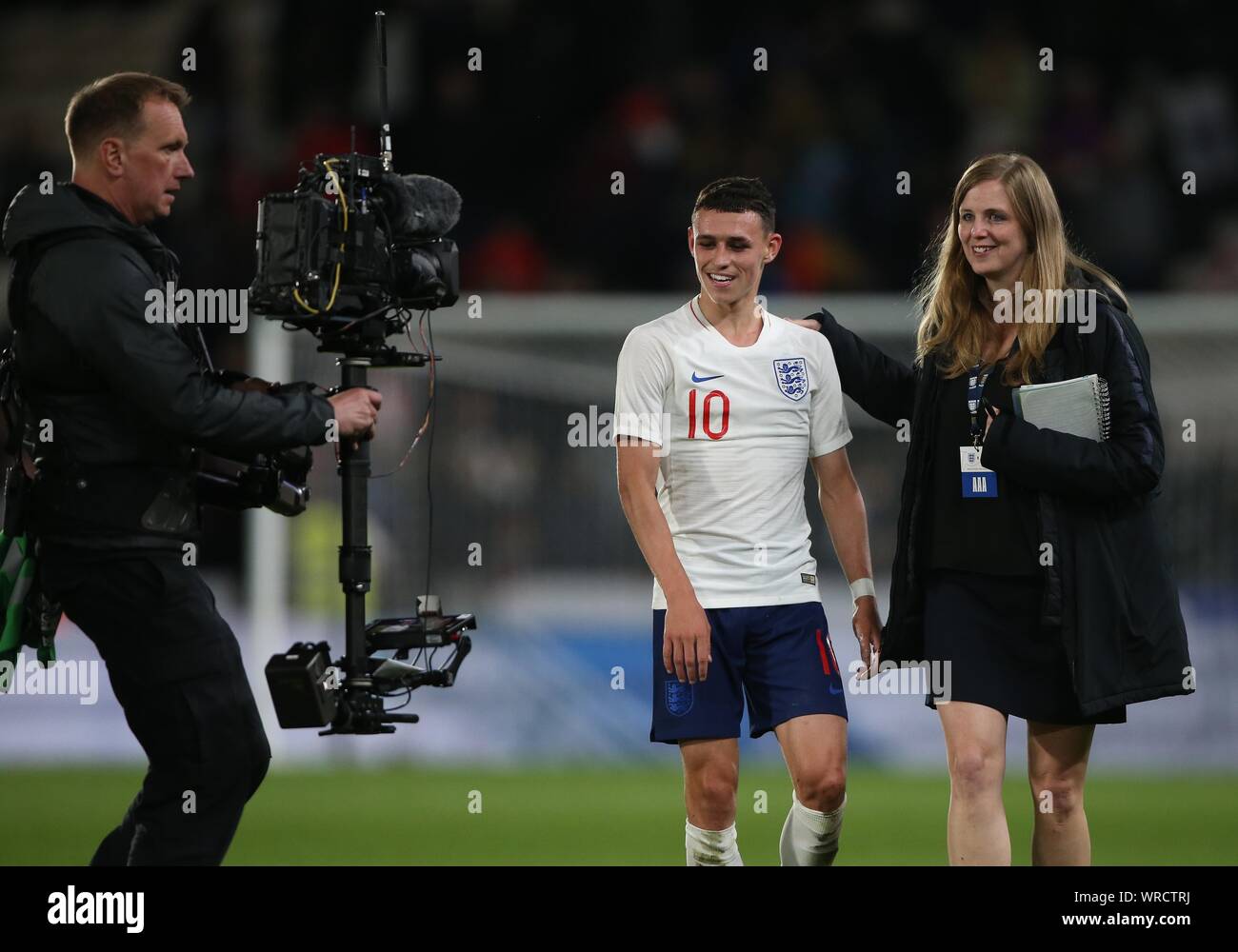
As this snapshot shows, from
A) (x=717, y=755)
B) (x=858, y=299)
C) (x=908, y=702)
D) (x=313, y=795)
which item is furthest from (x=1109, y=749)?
(x=717, y=755)

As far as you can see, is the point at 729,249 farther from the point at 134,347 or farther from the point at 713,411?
the point at 134,347

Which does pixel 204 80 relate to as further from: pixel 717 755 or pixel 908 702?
pixel 717 755

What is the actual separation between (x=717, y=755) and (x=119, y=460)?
187 cm

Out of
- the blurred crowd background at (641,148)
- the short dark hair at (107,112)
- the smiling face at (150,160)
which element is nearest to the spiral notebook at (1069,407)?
the smiling face at (150,160)

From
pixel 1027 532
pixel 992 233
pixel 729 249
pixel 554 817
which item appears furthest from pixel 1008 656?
pixel 554 817

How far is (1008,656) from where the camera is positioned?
476cm

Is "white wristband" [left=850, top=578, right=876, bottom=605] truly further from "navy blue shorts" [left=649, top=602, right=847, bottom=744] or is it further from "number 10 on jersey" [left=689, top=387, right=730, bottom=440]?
"number 10 on jersey" [left=689, top=387, right=730, bottom=440]

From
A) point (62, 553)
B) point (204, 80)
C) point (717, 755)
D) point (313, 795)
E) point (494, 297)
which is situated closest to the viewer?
point (62, 553)

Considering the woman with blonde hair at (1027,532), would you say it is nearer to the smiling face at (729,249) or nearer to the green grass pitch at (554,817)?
the smiling face at (729,249)

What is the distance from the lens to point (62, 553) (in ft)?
14.7

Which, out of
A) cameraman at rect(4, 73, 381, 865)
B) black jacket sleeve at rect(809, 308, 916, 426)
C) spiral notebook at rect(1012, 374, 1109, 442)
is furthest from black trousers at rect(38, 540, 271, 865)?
spiral notebook at rect(1012, 374, 1109, 442)

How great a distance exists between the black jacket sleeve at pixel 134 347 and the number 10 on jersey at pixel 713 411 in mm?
1354

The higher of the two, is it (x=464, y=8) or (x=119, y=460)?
(x=464, y=8)

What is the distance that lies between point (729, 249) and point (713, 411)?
0.48 meters
